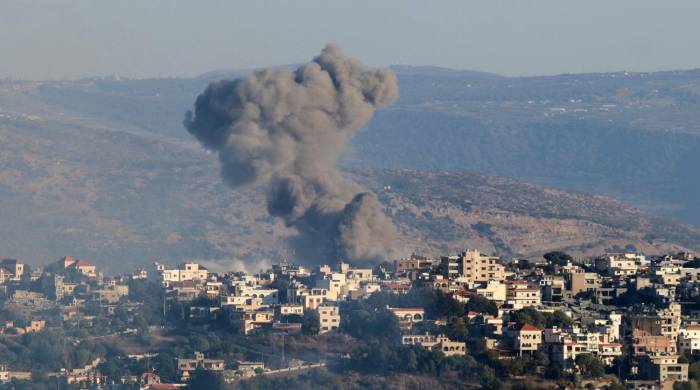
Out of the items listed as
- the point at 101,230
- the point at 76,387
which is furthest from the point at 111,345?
the point at 101,230

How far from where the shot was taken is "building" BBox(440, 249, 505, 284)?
9294cm

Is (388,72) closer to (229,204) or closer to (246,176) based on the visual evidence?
(246,176)

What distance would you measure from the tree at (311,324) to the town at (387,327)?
74 millimetres

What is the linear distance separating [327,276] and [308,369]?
17475 mm

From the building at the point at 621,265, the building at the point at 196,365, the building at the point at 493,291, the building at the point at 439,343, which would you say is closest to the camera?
the building at the point at 439,343

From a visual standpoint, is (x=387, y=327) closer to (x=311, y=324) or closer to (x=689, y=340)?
(x=311, y=324)

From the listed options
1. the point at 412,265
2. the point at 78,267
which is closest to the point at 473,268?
the point at 412,265

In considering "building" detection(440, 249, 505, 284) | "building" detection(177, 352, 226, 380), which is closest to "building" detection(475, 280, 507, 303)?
"building" detection(440, 249, 505, 284)

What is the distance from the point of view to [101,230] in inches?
6516

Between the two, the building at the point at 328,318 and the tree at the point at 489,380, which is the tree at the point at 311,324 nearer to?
the building at the point at 328,318

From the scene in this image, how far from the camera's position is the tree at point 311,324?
84688mm

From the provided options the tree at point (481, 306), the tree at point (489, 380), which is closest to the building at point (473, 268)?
the tree at point (481, 306)

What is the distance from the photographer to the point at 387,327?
82062mm

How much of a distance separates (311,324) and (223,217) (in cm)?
8535
